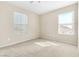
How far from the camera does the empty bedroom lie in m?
2.09

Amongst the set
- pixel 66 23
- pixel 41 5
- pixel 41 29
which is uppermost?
pixel 41 5

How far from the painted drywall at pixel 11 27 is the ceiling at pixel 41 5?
4.0 inches

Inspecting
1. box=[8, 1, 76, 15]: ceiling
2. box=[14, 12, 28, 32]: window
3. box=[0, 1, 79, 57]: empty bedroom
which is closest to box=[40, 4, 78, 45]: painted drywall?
box=[0, 1, 79, 57]: empty bedroom

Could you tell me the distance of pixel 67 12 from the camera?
7.14 feet

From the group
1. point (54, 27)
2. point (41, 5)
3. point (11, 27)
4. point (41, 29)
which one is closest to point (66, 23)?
point (54, 27)

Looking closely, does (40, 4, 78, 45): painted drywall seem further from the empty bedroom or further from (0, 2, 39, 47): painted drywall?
(0, 2, 39, 47): painted drywall

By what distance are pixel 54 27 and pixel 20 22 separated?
887mm

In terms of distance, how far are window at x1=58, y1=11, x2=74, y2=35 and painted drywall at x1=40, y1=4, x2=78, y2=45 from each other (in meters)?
0.08

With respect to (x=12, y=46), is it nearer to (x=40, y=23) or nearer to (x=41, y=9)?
(x=40, y=23)

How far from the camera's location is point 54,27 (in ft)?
7.27

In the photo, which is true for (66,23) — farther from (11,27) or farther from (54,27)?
(11,27)

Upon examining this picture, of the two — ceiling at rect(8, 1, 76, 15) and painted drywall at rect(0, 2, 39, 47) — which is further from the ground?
ceiling at rect(8, 1, 76, 15)

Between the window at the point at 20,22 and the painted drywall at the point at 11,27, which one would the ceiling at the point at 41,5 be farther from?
the window at the point at 20,22

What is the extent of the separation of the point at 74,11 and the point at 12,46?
1.80 metres
